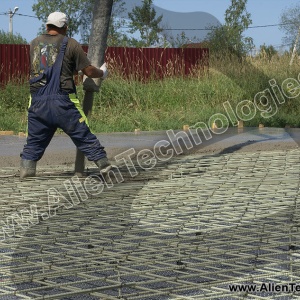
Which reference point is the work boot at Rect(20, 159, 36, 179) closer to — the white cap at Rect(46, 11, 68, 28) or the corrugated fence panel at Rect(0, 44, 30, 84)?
the white cap at Rect(46, 11, 68, 28)

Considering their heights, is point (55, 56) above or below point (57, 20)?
below

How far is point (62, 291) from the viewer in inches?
177

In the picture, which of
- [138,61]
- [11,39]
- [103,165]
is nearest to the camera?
[103,165]

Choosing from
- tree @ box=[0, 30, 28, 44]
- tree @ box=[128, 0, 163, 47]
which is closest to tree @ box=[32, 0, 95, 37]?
tree @ box=[128, 0, 163, 47]

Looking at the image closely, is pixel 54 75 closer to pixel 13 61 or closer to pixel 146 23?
pixel 13 61

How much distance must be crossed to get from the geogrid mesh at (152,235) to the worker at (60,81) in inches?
21.1

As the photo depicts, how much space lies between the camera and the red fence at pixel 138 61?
21.4 meters

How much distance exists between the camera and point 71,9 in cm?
5069

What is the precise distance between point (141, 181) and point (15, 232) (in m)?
2.66

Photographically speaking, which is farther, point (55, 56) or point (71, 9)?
point (71, 9)

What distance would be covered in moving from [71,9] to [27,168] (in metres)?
43.4

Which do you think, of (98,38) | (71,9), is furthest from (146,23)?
(98,38)

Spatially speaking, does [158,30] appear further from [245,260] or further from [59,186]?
[245,260]

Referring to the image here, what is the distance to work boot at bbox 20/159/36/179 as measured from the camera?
8.33 m
